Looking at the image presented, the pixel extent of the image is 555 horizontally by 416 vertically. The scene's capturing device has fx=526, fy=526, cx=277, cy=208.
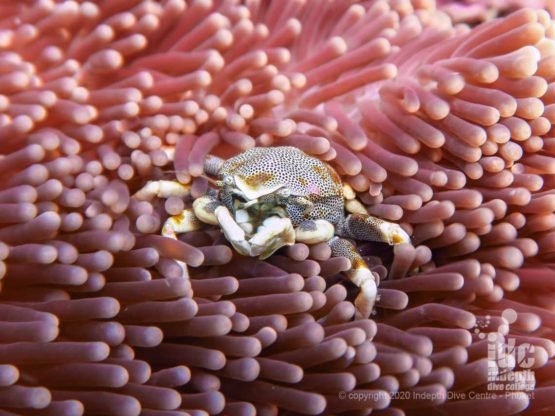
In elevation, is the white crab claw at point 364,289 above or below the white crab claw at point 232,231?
below

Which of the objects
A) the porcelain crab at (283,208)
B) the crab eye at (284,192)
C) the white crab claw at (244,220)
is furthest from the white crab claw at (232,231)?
the crab eye at (284,192)

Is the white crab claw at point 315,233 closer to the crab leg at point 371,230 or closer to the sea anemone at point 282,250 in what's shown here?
the sea anemone at point 282,250

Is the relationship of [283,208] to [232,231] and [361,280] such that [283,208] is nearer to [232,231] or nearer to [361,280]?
[232,231]

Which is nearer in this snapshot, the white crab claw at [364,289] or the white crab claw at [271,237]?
the white crab claw at [271,237]

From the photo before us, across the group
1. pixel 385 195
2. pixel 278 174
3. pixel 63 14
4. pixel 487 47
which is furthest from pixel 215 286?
pixel 487 47

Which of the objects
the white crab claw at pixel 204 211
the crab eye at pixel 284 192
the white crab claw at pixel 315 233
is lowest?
the white crab claw at pixel 315 233

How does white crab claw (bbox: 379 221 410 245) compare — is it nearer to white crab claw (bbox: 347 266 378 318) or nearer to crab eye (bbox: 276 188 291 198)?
white crab claw (bbox: 347 266 378 318)

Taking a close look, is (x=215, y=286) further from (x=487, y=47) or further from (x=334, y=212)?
(x=487, y=47)
